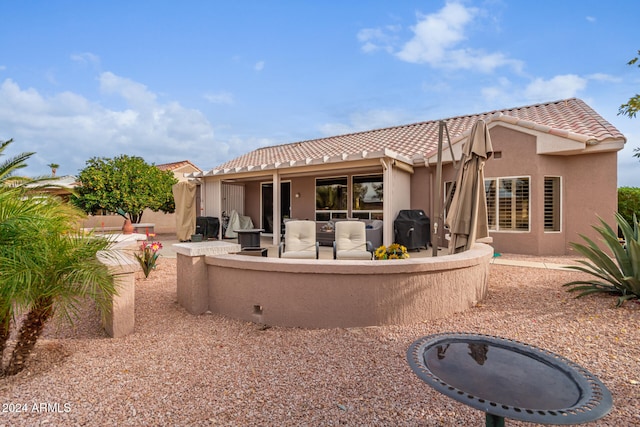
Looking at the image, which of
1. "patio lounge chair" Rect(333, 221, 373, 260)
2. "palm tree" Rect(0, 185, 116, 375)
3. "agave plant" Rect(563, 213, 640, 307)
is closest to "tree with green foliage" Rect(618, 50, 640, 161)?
"agave plant" Rect(563, 213, 640, 307)

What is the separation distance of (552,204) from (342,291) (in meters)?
8.69

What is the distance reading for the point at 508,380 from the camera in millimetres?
1860

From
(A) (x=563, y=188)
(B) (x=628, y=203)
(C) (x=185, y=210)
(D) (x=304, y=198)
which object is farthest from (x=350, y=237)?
(B) (x=628, y=203)

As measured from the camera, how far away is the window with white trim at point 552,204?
9.52m

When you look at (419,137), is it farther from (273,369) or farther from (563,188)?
(273,369)

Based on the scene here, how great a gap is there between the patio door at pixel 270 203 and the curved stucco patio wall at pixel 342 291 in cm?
1047

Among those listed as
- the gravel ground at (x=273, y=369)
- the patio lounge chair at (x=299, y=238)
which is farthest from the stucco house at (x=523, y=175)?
the gravel ground at (x=273, y=369)

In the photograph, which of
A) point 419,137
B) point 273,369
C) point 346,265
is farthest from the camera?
point 419,137

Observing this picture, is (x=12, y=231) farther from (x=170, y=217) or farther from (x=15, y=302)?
(x=170, y=217)

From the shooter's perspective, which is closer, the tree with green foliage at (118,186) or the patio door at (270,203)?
the tree with green foliage at (118,186)

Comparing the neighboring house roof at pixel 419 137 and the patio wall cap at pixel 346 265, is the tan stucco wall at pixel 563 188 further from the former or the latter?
the patio wall cap at pixel 346 265

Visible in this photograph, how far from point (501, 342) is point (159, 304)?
482cm

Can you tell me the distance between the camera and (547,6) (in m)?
7.54

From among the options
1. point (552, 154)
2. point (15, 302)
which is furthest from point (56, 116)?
point (552, 154)
